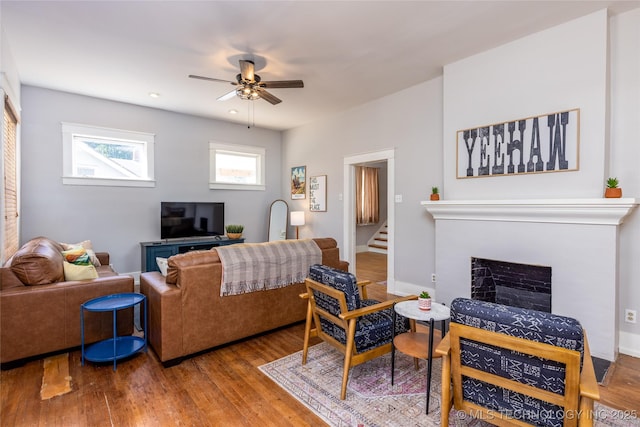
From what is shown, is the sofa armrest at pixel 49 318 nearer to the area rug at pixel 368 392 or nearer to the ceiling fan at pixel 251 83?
the area rug at pixel 368 392

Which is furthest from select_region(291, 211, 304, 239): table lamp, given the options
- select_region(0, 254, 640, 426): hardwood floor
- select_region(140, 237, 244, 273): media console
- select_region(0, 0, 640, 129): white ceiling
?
select_region(0, 254, 640, 426): hardwood floor

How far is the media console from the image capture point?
4918 mm

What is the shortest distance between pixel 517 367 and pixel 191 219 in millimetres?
5273

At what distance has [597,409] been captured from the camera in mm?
2004

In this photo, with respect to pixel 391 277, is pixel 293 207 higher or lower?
higher

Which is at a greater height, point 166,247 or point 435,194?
point 435,194

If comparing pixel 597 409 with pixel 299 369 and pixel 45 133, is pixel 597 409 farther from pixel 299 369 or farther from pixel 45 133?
pixel 45 133

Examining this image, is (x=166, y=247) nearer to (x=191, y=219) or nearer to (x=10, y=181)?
(x=191, y=219)

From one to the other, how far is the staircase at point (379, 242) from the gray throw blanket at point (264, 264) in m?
5.55

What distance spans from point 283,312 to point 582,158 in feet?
10.3

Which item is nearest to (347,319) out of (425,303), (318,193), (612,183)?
(425,303)

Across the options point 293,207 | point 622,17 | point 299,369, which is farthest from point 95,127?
point 622,17

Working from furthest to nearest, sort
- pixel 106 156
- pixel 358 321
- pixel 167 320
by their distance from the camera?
1. pixel 106 156
2. pixel 167 320
3. pixel 358 321

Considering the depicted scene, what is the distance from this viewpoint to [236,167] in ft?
21.2
